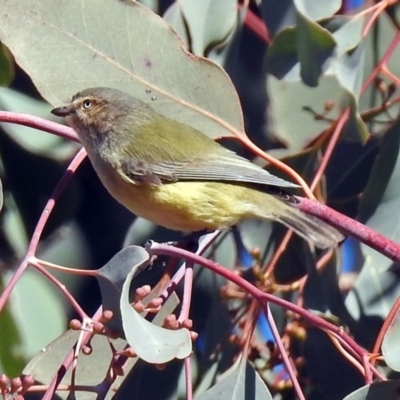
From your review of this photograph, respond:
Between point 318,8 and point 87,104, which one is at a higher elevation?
point 318,8

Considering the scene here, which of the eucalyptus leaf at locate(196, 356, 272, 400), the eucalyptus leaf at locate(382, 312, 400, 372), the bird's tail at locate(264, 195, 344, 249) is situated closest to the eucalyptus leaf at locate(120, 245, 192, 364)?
the eucalyptus leaf at locate(196, 356, 272, 400)

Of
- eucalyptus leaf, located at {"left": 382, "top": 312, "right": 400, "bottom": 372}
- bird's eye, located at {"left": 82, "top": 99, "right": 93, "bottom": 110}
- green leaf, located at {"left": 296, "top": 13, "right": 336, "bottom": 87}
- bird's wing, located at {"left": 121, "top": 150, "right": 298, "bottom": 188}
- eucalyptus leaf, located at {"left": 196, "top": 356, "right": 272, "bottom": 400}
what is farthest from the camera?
bird's eye, located at {"left": 82, "top": 99, "right": 93, "bottom": 110}

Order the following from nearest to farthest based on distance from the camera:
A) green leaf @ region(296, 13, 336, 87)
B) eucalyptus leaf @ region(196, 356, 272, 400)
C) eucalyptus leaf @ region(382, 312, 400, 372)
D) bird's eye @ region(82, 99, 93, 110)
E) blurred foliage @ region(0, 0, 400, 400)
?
1. eucalyptus leaf @ region(382, 312, 400, 372)
2. eucalyptus leaf @ region(196, 356, 272, 400)
3. green leaf @ region(296, 13, 336, 87)
4. blurred foliage @ region(0, 0, 400, 400)
5. bird's eye @ region(82, 99, 93, 110)

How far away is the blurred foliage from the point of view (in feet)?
7.89

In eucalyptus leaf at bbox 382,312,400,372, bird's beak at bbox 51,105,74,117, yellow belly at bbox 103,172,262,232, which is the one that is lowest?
yellow belly at bbox 103,172,262,232

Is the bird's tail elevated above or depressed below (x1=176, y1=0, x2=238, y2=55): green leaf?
below

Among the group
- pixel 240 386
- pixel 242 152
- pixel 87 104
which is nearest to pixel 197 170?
pixel 242 152

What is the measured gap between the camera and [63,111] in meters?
2.64

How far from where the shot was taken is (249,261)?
2.82 metres

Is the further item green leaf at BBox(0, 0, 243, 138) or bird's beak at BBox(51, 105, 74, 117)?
bird's beak at BBox(51, 105, 74, 117)

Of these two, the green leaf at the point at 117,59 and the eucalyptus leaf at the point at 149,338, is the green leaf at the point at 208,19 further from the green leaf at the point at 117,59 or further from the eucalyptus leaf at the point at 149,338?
the eucalyptus leaf at the point at 149,338

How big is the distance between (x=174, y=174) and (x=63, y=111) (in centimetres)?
36

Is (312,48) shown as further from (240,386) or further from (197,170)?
(240,386)

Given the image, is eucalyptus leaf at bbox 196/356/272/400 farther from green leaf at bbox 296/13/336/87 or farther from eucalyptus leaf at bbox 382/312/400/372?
green leaf at bbox 296/13/336/87
